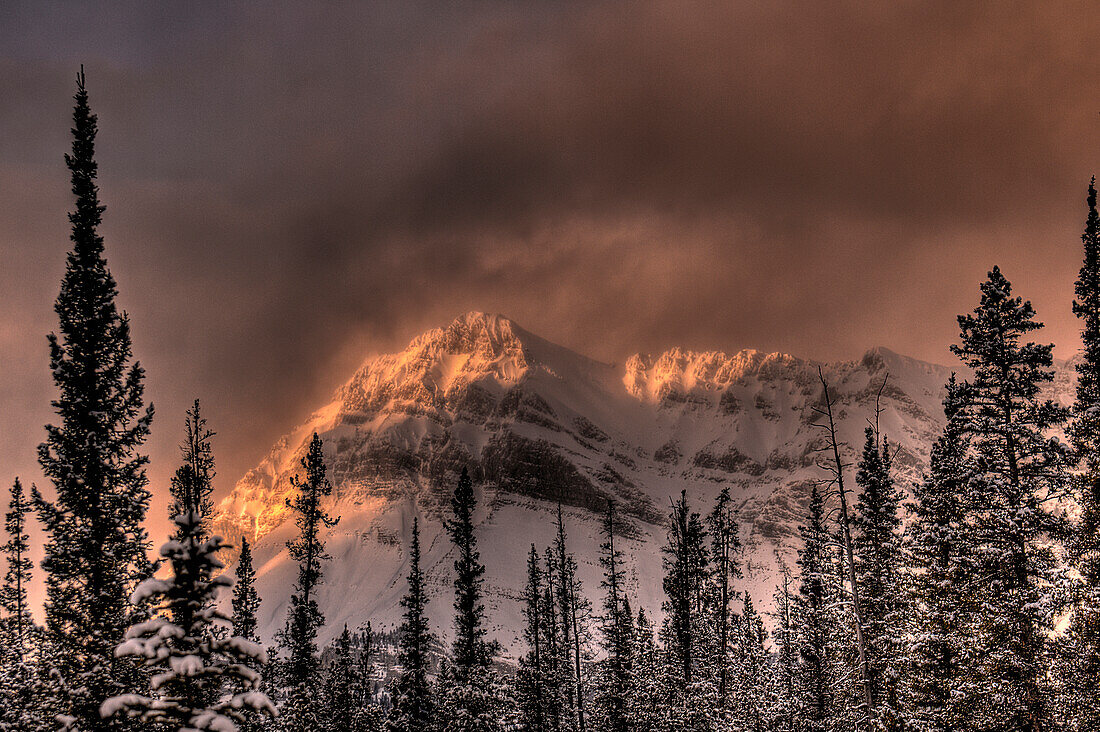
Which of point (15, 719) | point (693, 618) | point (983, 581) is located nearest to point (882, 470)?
point (983, 581)

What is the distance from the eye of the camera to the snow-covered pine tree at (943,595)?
20.8m

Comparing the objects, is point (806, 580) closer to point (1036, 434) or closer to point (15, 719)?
point (1036, 434)

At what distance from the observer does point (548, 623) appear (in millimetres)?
51688

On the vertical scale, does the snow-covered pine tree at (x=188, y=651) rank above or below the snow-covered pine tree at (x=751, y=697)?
above

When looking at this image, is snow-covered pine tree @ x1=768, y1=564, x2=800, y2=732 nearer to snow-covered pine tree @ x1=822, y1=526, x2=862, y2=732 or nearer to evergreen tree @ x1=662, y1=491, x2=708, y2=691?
snow-covered pine tree @ x1=822, y1=526, x2=862, y2=732

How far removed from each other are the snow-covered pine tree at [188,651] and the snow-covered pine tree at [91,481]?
408 inches

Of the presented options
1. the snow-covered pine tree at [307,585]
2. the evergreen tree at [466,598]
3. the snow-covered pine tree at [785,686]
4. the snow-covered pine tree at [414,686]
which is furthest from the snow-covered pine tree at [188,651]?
the snow-covered pine tree at [414,686]

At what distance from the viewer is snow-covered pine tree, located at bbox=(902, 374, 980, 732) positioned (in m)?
20.8

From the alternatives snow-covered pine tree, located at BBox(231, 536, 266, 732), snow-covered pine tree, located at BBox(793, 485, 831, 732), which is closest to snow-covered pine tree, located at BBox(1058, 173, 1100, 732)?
snow-covered pine tree, located at BBox(793, 485, 831, 732)

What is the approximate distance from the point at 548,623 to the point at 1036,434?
39.3 m

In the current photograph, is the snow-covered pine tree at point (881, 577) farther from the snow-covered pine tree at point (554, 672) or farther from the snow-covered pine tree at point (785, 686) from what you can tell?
the snow-covered pine tree at point (554, 672)

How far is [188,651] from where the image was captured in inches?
363

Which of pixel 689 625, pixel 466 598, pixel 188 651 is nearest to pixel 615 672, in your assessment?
pixel 689 625

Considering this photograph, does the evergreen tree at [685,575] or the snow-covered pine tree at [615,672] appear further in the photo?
the snow-covered pine tree at [615,672]
